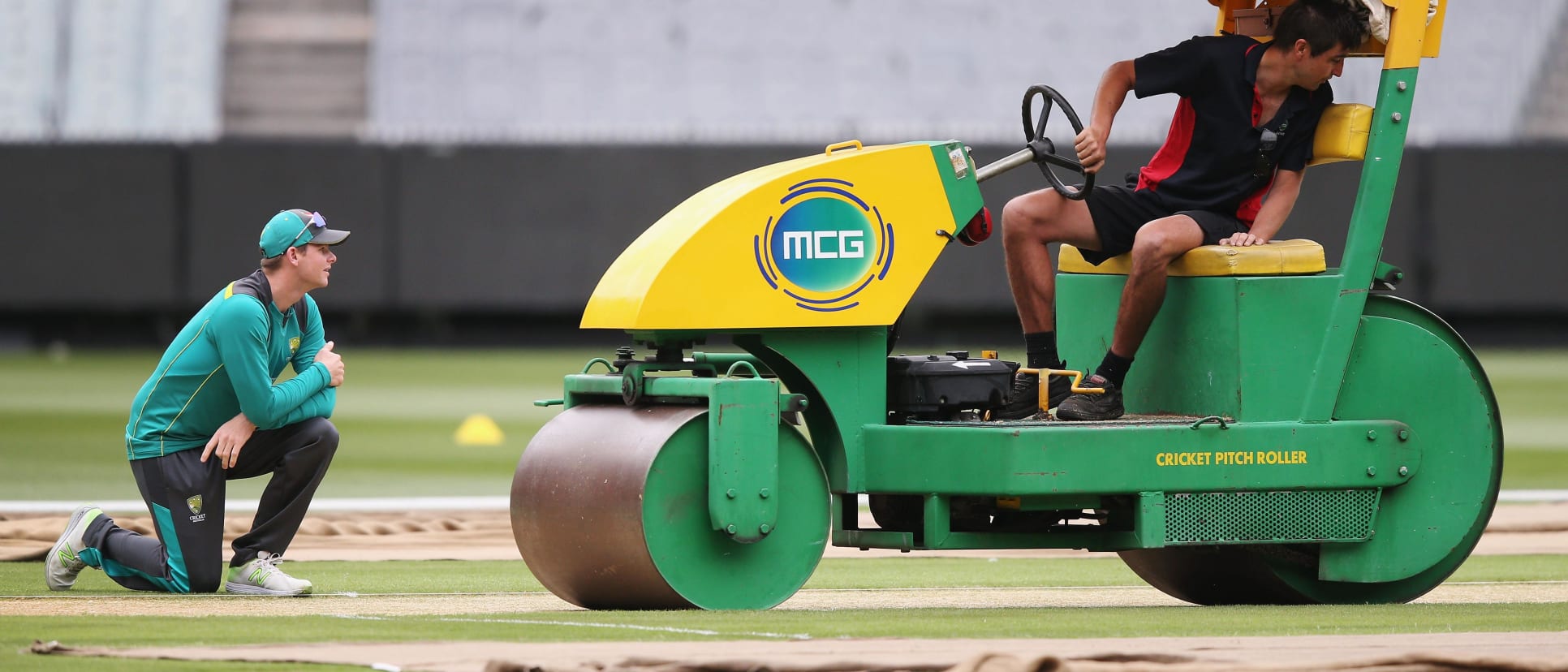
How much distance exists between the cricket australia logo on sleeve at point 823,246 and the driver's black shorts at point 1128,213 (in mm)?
795

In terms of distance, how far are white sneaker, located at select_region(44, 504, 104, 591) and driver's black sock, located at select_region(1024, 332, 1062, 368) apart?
2945 mm

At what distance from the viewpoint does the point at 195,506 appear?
6770mm

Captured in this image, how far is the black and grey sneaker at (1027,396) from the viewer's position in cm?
672

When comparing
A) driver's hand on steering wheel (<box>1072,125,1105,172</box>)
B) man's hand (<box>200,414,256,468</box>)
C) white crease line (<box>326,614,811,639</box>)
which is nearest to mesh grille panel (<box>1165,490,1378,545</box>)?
driver's hand on steering wheel (<box>1072,125,1105,172</box>)

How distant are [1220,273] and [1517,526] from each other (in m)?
3.38

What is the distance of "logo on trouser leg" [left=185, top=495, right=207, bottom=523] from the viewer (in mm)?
6770

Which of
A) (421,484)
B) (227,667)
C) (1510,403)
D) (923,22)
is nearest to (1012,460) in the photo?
(227,667)

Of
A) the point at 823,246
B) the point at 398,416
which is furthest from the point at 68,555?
the point at 398,416

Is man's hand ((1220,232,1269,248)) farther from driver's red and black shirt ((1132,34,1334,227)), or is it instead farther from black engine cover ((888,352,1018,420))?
black engine cover ((888,352,1018,420))

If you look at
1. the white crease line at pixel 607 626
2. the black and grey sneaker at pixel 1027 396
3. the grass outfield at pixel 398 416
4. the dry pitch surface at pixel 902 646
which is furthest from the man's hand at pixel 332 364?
the grass outfield at pixel 398 416

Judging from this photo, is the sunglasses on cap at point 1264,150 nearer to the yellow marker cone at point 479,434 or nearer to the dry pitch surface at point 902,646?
the dry pitch surface at point 902,646

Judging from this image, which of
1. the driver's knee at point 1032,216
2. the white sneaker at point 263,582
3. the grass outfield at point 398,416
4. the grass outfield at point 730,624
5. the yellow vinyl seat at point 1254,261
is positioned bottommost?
the grass outfield at point 398,416

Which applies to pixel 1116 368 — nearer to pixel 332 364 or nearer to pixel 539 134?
pixel 332 364

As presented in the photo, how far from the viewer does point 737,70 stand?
28.2m
